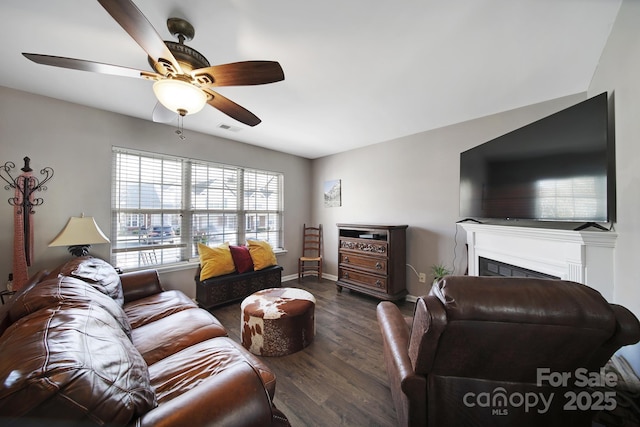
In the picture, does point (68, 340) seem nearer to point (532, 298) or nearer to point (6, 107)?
point (532, 298)

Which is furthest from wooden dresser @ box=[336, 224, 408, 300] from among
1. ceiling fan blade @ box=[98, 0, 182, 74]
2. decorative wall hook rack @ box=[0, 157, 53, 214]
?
decorative wall hook rack @ box=[0, 157, 53, 214]

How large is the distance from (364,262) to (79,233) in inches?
134

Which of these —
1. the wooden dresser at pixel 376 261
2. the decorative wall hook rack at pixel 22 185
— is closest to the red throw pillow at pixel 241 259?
the wooden dresser at pixel 376 261

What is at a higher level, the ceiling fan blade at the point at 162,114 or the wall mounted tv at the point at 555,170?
the ceiling fan blade at the point at 162,114

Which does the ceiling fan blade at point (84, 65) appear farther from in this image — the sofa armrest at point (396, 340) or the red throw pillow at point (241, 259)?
the red throw pillow at point (241, 259)

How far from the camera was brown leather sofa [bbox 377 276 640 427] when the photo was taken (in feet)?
2.39

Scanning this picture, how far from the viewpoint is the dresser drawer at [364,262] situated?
322 cm

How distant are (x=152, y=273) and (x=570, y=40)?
4157mm

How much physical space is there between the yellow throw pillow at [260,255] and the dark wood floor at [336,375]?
741mm

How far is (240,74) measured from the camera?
4.34 feet

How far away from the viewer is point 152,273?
2479mm

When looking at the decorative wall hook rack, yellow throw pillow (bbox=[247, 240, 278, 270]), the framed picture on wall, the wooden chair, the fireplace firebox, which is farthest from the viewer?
the wooden chair

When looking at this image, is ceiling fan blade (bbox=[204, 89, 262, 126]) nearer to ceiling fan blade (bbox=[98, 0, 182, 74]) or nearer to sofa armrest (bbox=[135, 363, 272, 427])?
ceiling fan blade (bbox=[98, 0, 182, 74])

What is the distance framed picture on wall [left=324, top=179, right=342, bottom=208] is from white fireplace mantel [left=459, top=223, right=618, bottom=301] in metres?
2.36
